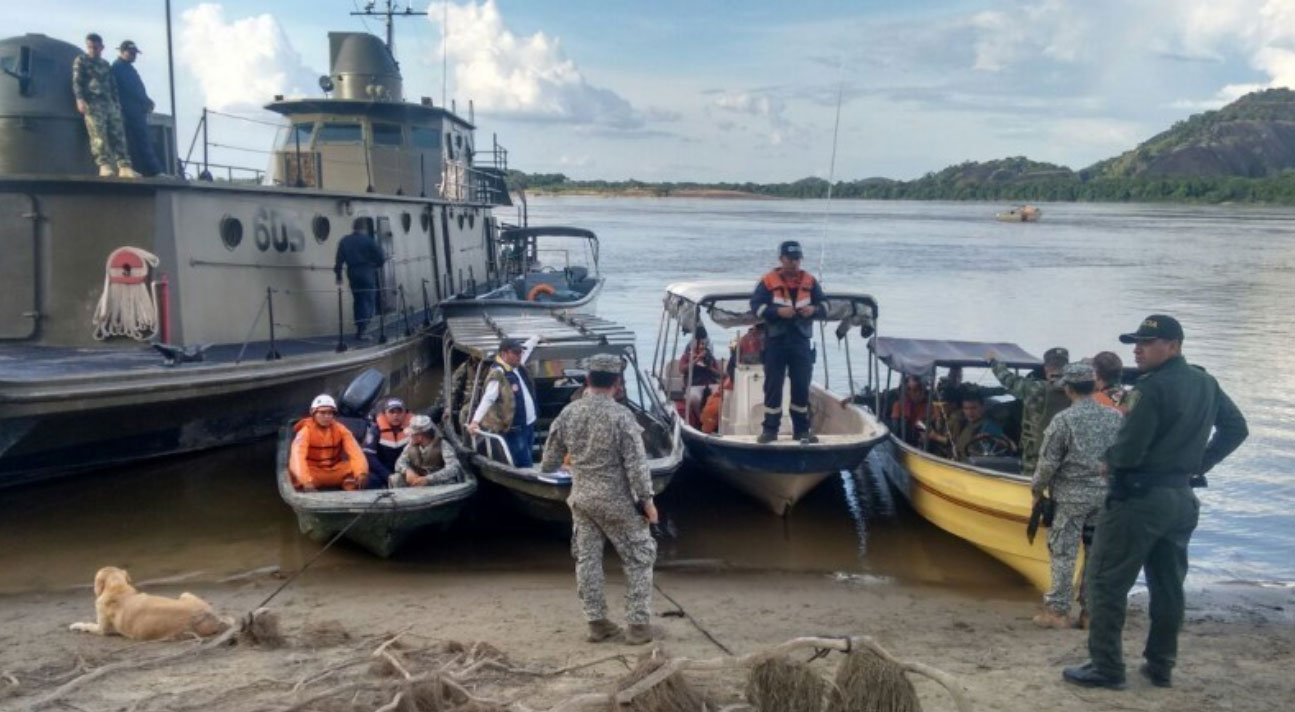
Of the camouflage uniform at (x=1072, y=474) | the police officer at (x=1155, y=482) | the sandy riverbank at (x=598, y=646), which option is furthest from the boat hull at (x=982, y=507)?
the police officer at (x=1155, y=482)

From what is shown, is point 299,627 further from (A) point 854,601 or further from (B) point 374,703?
(A) point 854,601

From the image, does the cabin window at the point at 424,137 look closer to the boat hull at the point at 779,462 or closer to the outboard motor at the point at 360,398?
the outboard motor at the point at 360,398

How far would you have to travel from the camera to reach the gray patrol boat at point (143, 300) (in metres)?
10.6

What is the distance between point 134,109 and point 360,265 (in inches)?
129

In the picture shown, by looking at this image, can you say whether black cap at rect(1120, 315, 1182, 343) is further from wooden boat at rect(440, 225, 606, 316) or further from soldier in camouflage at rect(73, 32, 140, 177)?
wooden boat at rect(440, 225, 606, 316)

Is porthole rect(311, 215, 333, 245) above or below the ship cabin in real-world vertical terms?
below

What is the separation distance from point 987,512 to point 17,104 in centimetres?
1078

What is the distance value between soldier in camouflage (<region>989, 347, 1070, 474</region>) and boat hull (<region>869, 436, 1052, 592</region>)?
0.28m

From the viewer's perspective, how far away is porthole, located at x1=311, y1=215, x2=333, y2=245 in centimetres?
1434

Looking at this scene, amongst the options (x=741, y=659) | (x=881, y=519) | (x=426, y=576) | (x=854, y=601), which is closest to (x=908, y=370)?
(x=881, y=519)

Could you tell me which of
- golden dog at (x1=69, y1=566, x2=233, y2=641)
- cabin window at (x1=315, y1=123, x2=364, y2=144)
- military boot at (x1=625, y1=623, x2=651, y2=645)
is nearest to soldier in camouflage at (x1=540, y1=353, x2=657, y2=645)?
military boot at (x1=625, y1=623, x2=651, y2=645)

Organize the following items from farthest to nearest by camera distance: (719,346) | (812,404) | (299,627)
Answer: (719,346)
(812,404)
(299,627)

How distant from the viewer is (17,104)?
11.8 meters

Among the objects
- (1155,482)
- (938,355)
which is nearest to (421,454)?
(938,355)
